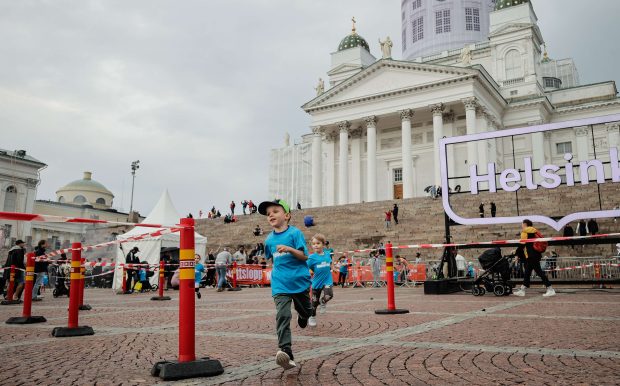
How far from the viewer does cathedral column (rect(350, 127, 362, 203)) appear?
50.2 m

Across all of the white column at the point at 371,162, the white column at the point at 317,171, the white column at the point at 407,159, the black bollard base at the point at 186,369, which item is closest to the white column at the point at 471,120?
the white column at the point at 407,159

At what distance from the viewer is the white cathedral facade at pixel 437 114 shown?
43.6m

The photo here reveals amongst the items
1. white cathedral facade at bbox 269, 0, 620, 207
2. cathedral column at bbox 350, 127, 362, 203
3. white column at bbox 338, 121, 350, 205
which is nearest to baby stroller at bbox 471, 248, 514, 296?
white cathedral facade at bbox 269, 0, 620, 207

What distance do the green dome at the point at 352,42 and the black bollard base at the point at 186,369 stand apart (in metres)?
59.1

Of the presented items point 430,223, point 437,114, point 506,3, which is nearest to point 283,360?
point 430,223

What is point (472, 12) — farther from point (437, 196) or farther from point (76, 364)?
point (76, 364)

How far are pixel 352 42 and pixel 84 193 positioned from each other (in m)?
50.2

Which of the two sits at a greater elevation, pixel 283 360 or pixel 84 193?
pixel 84 193

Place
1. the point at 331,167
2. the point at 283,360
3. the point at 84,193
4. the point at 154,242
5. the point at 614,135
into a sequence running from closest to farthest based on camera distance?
the point at 283,360 → the point at 154,242 → the point at 614,135 → the point at 331,167 → the point at 84,193

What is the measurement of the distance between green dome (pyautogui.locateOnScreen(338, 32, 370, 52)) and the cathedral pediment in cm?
1390

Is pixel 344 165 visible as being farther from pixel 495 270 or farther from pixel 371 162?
pixel 495 270

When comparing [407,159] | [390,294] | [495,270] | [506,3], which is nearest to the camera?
[390,294]

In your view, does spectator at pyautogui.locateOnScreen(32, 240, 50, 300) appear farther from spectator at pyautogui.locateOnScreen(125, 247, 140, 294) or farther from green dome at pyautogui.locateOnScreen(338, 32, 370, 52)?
green dome at pyautogui.locateOnScreen(338, 32, 370, 52)

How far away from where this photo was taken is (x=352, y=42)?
59656 mm
